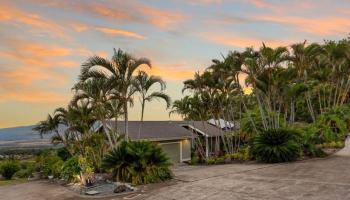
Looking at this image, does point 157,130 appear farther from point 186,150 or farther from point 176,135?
point 186,150

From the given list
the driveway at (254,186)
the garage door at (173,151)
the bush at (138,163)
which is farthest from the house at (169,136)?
the driveway at (254,186)

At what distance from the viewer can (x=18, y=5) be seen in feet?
58.9

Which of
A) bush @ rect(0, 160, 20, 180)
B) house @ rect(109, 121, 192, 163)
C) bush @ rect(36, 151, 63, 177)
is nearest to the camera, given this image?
bush @ rect(36, 151, 63, 177)

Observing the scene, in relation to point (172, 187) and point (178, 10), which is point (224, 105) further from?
point (172, 187)

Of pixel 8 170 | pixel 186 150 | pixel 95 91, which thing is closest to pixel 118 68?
pixel 95 91

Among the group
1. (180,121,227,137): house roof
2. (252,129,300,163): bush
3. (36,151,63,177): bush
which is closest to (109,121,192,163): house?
(180,121,227,137): house roof

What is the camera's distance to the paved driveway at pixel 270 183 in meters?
10.5

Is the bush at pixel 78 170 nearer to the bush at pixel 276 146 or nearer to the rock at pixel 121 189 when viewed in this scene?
the rock at pixel 121 189

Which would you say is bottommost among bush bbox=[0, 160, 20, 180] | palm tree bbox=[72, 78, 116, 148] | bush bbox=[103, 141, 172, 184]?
bush bbox=[0, 160, 20, 180]

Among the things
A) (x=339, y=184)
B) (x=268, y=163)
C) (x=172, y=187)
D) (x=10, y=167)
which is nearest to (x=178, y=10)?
(x=268, y=163)

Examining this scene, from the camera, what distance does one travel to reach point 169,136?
2973 centimetres

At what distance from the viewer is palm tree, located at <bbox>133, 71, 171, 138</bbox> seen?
15680 millimetres

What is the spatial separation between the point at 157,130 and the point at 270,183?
19265 mm

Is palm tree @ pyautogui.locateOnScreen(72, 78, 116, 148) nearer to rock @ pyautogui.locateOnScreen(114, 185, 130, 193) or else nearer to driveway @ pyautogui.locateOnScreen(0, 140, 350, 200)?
driveway @ pyautogui.locateOnScreen(0, 140, 350, 200)
